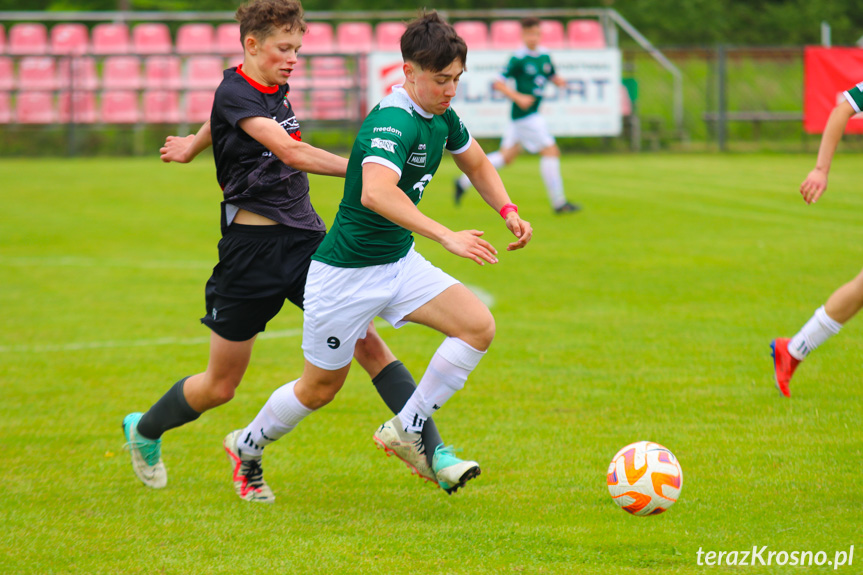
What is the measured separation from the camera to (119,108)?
22.1 metres

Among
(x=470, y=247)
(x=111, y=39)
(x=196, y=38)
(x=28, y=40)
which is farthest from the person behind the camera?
(x=196, y=38)

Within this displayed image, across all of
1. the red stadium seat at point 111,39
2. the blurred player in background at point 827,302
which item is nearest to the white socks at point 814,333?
the blurred player in background at point 827,302

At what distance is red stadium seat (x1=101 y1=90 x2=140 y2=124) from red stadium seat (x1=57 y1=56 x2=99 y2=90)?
0.42m

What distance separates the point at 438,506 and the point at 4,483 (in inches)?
83.1

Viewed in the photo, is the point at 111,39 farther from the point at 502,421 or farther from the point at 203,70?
the point at 502,421

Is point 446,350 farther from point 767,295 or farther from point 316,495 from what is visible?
point 767,295

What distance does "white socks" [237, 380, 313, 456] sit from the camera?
13.7 ft

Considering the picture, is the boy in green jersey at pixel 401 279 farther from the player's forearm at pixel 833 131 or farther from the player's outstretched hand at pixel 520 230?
the player's forearm at pixel 833 131

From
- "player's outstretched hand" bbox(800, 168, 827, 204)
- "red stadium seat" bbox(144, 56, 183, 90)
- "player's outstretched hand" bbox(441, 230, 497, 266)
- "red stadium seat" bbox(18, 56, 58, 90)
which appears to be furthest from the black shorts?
"red stadium seat" bbox(18, 56, 58, 90)

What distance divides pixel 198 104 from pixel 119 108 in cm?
181

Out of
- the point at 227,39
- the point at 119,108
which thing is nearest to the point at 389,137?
the point at 119,108

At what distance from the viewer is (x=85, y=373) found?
671 cm

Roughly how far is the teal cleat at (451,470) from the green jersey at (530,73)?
10.8 m

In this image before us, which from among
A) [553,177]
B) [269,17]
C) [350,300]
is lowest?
[553,177]
